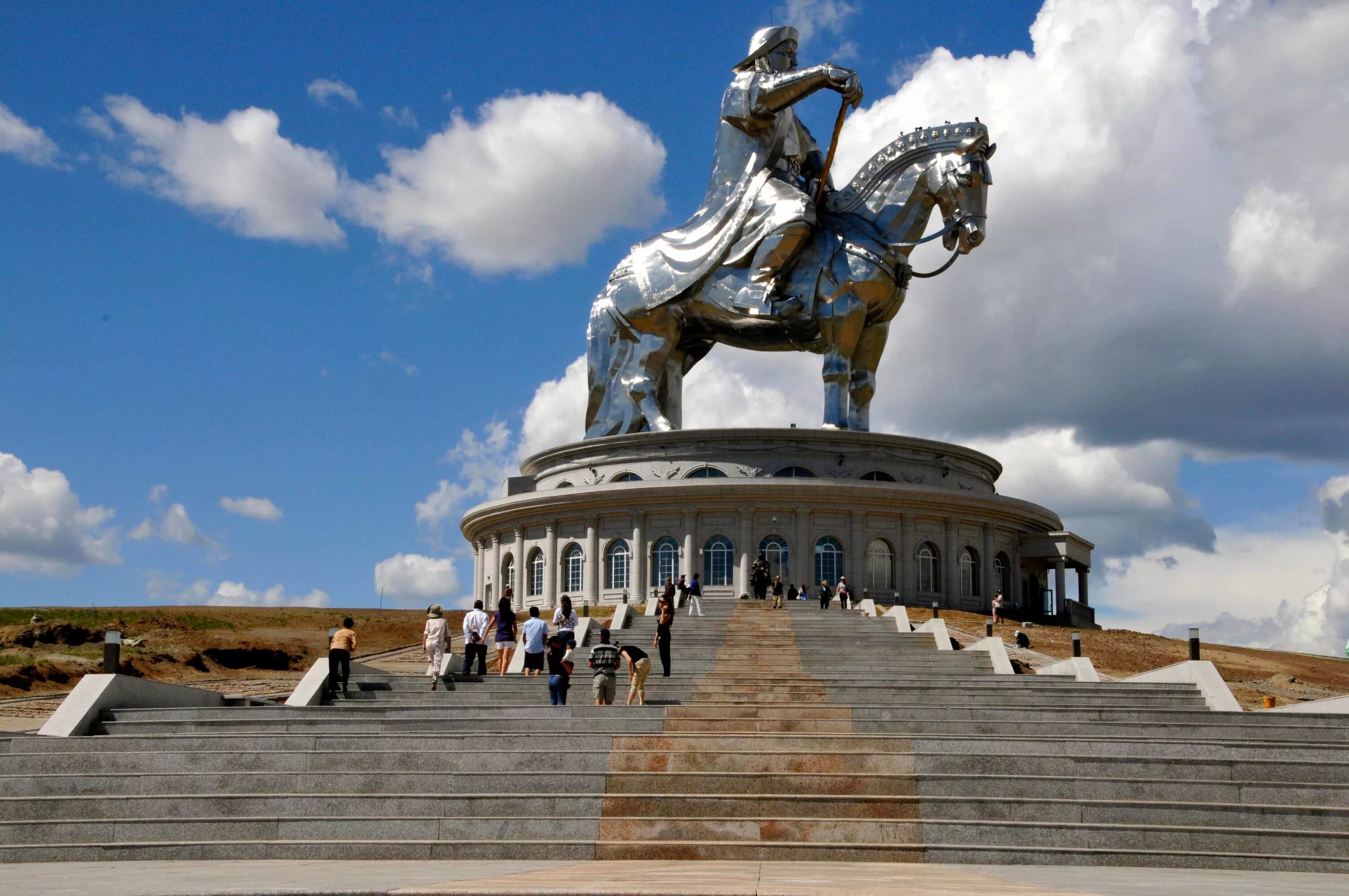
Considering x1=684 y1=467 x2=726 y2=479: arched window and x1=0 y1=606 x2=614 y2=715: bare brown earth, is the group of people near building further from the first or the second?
x1=684 y1=467 x2=726 y2=479: arched window

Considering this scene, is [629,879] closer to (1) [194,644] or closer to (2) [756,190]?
(1) [194,644]

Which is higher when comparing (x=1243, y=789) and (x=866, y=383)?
(x=866, y=383)

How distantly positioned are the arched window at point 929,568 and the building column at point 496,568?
13681 mm

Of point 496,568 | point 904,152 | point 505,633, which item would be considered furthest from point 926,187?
point 505,633

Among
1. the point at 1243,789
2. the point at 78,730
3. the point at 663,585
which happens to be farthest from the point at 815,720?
the point at 663,585

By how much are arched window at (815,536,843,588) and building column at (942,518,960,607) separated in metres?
3.46

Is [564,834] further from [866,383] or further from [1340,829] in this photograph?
[866,383]

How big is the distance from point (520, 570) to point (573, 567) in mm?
2391

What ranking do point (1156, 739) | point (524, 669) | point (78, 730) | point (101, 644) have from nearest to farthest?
point (1156, 739), point (78, 730), point (524, 669), point (101, 644)

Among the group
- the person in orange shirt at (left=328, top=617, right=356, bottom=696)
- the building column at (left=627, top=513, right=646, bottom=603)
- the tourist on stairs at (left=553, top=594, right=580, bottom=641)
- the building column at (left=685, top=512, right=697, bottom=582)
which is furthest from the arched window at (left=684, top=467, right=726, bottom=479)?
the person in orange shirt at (left=328, top=617, right=356, bottom=696)

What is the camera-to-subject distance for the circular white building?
140 ft

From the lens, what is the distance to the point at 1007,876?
12.4 metres

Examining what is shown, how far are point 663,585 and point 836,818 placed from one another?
2773cm

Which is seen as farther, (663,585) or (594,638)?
(663,585)
